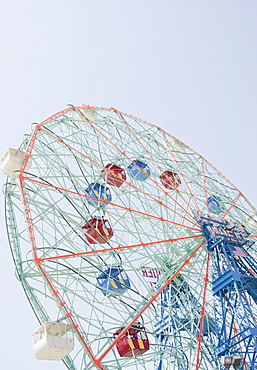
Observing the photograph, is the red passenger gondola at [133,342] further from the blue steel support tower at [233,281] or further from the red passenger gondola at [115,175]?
the red passenger gondola at [115,175]

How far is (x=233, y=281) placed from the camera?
18.9 m

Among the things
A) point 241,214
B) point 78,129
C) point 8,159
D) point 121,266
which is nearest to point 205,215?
point 241,214

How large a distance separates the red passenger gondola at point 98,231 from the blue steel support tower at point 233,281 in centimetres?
422

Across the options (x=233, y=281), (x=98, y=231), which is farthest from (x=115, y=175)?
(x=233, y=281)

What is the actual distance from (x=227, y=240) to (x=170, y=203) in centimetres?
302

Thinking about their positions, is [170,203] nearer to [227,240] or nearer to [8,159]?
[227,240]

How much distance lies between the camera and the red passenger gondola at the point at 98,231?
64.5ft

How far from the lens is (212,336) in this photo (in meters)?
22.5

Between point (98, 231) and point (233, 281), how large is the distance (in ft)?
18.4

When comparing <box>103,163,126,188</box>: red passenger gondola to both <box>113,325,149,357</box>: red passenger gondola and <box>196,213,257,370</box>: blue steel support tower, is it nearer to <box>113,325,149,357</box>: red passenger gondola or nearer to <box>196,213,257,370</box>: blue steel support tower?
<box>196,213,257,370</box>: blue steel support tower

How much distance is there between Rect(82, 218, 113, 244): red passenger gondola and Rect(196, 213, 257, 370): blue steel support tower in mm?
4224

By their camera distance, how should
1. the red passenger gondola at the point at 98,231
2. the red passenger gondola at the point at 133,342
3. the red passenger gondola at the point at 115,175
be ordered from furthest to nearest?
1. the red passenger gondola at the point at 115,175
2. the red passenger gondola at the point at 98,231
3. the red passenger gondola at the point at 133,342

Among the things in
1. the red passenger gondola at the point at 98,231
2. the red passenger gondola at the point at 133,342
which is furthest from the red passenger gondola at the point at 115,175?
the red passenger gondola at the point at 133,342

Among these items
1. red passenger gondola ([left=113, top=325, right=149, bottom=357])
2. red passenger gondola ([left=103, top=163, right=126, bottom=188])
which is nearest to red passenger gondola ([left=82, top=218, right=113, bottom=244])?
red passenger gondola ([left=103, top=163, right=126, bottom=188])
